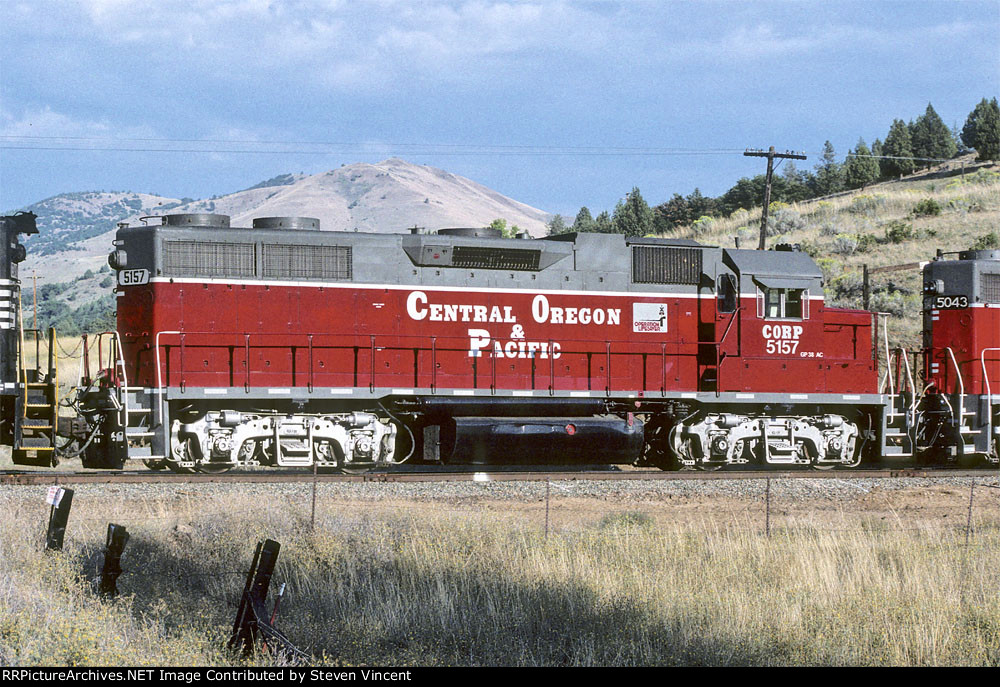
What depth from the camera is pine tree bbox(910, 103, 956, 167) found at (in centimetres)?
9912

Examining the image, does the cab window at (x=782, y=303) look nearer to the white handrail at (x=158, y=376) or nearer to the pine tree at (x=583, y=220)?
the white handrail at (x=158, y=376)

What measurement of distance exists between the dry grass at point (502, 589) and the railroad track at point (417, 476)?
99cm

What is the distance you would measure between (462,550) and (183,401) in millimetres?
6018

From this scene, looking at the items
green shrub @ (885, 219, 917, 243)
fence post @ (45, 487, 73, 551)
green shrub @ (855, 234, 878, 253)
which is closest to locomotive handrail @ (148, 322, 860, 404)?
fence post @ (45, 487, 73, 551)

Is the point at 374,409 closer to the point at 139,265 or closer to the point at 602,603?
the point at 139,265

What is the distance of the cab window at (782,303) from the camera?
1734 cm

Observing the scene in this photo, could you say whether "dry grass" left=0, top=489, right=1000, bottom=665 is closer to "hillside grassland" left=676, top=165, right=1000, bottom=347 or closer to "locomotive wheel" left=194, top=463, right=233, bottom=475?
"locomotive wheel" left=194, top=463, right=233, bottom=475

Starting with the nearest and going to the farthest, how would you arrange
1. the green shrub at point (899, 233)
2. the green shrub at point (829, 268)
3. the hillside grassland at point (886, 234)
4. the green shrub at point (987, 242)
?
1. the hillside grassland at point (886, 234)
2. the green shrub at point (829, 268)
3. the green shrub at point (987, 242)
4. the green shrub at point (899, 233)

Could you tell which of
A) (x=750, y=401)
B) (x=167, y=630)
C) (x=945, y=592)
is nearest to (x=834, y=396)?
(x=750, y=401)

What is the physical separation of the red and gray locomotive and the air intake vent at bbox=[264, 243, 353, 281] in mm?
33

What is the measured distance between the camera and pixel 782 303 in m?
17.4

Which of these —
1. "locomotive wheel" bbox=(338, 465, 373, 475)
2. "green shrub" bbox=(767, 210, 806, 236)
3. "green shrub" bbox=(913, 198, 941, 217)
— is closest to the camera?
"locomotive wheel" bbox=(338, 465, 373, 475)

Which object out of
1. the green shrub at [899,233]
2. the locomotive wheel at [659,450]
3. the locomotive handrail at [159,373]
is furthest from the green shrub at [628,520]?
the green shrub at [899,233]

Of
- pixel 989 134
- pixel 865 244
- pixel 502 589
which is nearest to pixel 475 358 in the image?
pixel 502 589
